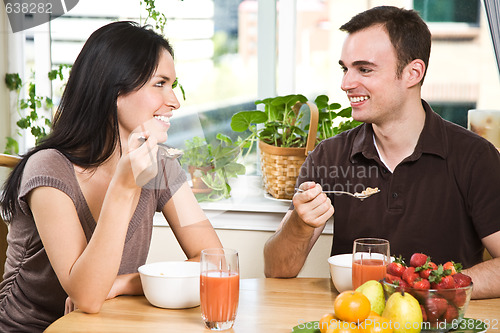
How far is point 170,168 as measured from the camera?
5.40 ft

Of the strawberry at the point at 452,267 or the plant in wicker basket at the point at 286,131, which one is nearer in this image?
the strawberry at the point at 452,267

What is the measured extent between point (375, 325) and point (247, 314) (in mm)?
304

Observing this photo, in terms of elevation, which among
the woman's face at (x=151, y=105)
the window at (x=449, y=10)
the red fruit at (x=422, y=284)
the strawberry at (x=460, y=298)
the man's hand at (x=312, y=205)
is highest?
the window at (x=449, y=10)

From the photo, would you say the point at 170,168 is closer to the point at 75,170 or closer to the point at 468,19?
the point at 75,170

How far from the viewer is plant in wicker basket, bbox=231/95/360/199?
2127 mm

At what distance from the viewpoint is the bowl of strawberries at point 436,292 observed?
3.30ft

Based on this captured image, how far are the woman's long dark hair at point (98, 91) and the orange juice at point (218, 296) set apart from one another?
1.63 feet

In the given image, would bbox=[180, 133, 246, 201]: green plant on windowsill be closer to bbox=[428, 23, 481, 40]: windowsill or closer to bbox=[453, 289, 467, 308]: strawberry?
bbox=[428, 23, 481, 40]: windowsill

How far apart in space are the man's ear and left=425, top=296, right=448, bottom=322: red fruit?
0.88 meters

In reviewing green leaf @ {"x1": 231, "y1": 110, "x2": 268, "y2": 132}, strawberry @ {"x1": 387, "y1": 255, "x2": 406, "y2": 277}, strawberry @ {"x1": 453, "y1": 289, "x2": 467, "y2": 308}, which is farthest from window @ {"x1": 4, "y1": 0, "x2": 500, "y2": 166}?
strawberry @ {"x1": 453, "y1": 289, "x2": 467, "y2": 308}

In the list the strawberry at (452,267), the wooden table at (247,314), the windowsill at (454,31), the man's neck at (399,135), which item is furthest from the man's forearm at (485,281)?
the windowsill at (454,31)

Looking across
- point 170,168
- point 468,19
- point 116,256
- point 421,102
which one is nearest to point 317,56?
point 468,19

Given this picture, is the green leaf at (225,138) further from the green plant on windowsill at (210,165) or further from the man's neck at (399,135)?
the man's neck at (399,135)

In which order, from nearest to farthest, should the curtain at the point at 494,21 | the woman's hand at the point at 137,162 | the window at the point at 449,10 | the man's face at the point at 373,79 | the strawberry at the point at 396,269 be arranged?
the strawberry at the point at 396,269, the woman's hand at the point at 137,162, the man's face at the point at 373,79, the curtain at the point at 494,21, the window at the point at 449,10
